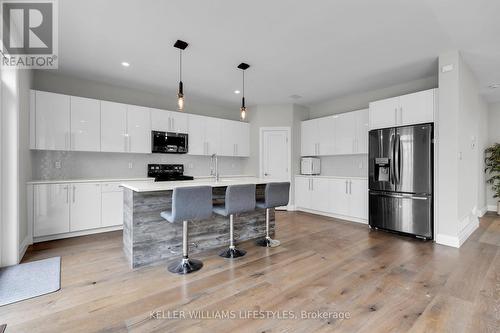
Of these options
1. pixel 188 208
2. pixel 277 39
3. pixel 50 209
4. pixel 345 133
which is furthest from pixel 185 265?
pixel 345 133

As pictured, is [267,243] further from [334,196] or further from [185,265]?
[334,196]

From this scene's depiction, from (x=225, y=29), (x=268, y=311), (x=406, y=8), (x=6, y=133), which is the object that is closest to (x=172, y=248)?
(x=268, y=311)

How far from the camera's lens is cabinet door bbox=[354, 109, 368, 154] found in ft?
16.1

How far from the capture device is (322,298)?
208cm

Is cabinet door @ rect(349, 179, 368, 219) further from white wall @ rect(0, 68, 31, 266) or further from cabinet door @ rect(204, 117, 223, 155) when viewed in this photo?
white wall @ rect(0, 68, 31, 266)

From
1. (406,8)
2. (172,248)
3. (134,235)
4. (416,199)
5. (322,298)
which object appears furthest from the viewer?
(416,199)

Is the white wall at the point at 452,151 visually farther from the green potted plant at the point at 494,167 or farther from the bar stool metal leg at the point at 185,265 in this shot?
the bar stool metal leg at the point at 185,265

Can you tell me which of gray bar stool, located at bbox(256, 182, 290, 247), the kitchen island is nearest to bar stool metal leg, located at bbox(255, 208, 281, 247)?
gray bar stool, located at bbox(256, 182, 290, 247)

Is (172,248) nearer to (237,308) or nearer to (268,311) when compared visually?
(237,308)

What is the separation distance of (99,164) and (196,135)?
1.98m

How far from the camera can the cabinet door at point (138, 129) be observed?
4500mm

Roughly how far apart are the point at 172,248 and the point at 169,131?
2791mm

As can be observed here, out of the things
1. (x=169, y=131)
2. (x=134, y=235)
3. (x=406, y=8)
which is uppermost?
(x=406, y=8)

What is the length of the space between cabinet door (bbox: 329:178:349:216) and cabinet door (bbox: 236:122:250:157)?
2304mm
